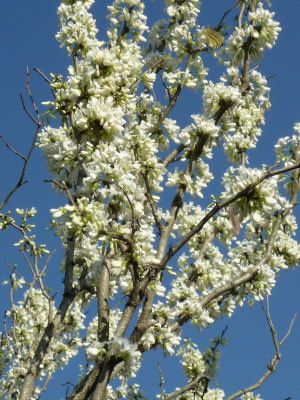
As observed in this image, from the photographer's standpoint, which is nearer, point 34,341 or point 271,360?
point 271,360

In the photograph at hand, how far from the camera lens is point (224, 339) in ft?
35.6

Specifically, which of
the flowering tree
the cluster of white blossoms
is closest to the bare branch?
the flowering tree

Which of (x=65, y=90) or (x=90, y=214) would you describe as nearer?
(x=90, y=214)

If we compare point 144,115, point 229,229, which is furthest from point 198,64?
point 229,229

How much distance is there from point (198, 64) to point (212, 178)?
5.78 feet

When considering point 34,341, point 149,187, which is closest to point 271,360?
point 149,187

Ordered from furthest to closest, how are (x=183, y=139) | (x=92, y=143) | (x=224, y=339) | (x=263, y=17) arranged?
(x=224, y=339), (x=263, y=17), (x=183, y=139), (x=92, y=143)

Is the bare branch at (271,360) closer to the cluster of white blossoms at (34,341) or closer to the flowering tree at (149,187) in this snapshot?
the flowering tree at (149,187)

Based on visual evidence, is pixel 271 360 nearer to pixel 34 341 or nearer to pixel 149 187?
pixel 149 187

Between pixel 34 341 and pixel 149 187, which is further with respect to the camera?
pixel 34 341

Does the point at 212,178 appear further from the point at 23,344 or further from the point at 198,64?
the point at 23,344

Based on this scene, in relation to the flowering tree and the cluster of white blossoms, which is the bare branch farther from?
the cluster of white blossoms

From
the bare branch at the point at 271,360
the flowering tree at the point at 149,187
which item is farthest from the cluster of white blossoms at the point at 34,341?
the bare branch at the point at 271,360

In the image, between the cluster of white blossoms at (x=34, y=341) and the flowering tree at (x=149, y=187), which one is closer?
the flowering tree at (x=149, y=187)
